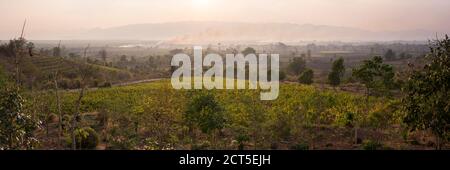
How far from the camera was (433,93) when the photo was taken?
9.38 metres

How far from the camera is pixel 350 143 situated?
60.6ft

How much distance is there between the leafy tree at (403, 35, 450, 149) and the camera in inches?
356

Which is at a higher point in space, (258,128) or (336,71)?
(336,71)

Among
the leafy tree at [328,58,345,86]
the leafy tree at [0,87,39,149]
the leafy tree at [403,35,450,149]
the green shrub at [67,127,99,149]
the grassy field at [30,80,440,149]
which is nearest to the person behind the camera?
the leafy tree at [0,87,39,149]

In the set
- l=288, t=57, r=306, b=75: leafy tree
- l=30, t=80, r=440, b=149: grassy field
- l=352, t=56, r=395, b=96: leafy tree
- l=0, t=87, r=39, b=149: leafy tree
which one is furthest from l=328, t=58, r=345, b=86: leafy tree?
l=0, t=87, r=39, b=149: leafy tree

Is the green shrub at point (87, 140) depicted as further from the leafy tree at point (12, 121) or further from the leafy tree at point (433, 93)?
the leafy tree at point (433, 93)

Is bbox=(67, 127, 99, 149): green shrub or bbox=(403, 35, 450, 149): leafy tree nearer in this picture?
bbox=(403, 35, 450, 149): leafy tree

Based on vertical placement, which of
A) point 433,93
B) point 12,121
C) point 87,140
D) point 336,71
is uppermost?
point 433,93

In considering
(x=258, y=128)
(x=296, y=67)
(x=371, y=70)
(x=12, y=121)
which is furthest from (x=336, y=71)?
(x=12, y=121)

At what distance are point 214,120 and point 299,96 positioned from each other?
45.6ft

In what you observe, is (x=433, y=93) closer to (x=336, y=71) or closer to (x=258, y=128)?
(x=258, y=128)

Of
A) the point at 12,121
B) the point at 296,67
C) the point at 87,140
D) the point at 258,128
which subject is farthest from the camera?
the point at 296,67

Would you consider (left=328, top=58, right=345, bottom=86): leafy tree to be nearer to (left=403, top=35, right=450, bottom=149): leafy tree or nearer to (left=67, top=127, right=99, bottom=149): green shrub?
(left=67, top=127, right=99, bottom=149): green shrub

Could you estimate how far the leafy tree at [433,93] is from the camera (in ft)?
29.7
